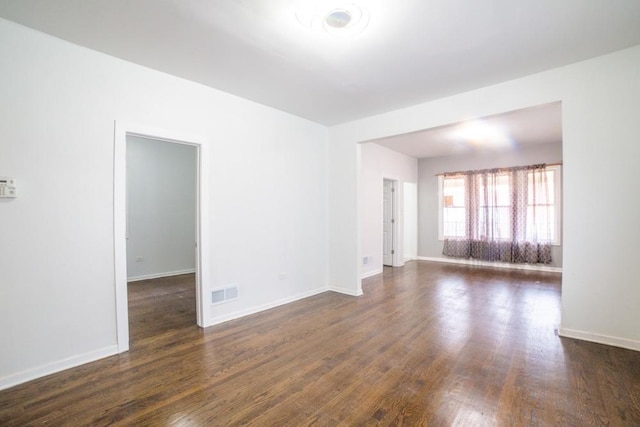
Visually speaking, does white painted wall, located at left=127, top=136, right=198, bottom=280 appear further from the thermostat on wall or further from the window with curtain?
the window with curtain

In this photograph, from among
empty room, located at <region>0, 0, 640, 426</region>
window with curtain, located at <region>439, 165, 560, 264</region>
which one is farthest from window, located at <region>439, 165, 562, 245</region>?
empty room, located at <region>0, 0, 640, 426</region>

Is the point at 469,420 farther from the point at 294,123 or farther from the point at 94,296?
Result: the point at 294,123

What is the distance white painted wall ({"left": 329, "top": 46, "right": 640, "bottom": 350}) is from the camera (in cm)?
270

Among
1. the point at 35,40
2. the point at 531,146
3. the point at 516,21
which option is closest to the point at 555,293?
the point at 531,146

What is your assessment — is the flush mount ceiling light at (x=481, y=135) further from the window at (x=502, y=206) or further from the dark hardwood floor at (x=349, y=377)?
the dark hardwood floor at (x=349, y=377)

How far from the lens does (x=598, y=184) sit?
285 centimetres

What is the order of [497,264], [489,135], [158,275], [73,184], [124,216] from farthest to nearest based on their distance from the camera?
[497,264], [158,275], [489,135], [124,216], [73,184]

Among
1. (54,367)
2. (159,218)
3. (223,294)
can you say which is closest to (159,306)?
(223,294)

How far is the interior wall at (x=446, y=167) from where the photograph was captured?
6.25 metres

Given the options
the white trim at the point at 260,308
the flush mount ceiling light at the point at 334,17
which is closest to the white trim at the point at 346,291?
the white trim at the point at 260,308

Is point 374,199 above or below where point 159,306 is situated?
above

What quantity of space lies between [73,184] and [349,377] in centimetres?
283

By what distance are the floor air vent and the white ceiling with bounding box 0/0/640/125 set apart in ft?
7.84

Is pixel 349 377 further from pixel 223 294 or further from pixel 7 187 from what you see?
pixel 7 187
